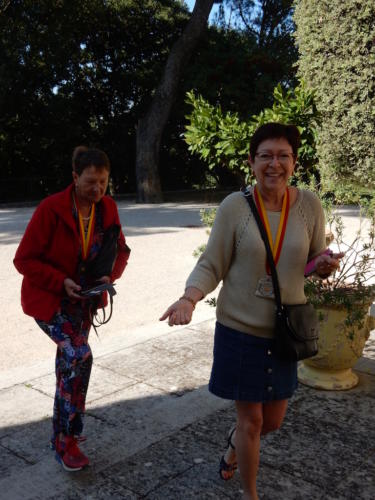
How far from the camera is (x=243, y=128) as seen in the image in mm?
5562

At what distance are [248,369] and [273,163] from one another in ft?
2.80

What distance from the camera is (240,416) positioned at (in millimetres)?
2449

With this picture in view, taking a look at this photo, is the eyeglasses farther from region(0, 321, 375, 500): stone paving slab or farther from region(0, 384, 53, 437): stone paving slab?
region(0, 384, 53, 437): stone paving slab

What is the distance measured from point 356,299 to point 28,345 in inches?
118

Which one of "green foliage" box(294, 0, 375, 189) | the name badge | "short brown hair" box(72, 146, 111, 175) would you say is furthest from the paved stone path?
"green foliage" box(294, 0, 375, 189)

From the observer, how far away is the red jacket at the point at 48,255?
2.77 meters

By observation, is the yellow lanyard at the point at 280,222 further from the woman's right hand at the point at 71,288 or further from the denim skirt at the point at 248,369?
the woman's right hand at the point at 71,288

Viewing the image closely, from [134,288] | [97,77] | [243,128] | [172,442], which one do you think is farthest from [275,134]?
[97,77]

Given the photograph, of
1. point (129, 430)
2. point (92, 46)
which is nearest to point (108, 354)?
point (129, 430)

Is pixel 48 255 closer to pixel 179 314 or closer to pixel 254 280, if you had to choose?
pixel 179 314

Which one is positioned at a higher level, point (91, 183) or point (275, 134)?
point (275, 134)

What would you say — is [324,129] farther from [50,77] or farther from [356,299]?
[50,77]

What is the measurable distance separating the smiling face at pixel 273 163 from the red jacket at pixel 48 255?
3.28 ft

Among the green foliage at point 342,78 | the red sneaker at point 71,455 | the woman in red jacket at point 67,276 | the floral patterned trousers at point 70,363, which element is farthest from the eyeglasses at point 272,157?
the green foliage at point 342,78
